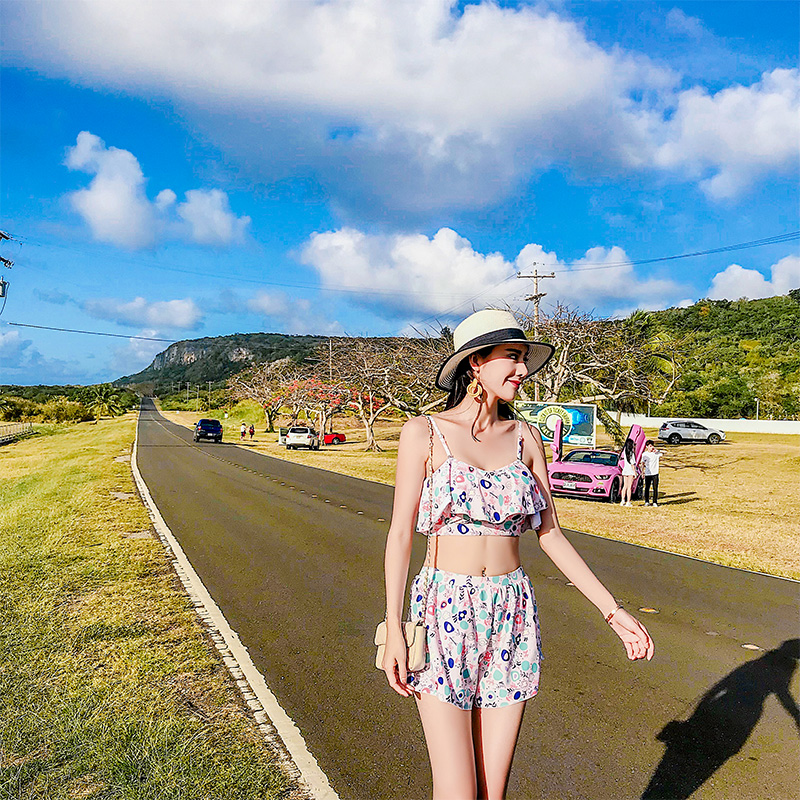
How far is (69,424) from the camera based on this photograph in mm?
67938

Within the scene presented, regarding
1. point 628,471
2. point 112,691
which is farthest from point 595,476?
point 112,691

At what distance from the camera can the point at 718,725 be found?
4.48 m

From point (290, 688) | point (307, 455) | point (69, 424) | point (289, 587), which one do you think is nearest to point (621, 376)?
point (307, 455)

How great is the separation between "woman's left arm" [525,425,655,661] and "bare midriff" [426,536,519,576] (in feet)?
0.75

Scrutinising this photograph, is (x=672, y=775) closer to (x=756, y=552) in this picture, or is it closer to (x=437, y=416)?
(x=437, y=416)

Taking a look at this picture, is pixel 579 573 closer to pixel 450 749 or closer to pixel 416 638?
pixel 416 638

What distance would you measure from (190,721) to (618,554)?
7.54 meters

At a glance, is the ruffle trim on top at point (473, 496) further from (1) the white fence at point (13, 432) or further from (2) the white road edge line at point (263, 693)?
(1) the white fence at point (13, 432)

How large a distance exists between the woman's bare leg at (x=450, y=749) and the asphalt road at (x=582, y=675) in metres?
1.28

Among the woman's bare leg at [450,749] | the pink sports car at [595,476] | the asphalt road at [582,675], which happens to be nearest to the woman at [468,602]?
the woman's bare leg at [450,749]

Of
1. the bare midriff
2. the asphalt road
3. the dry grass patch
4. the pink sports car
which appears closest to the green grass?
the asphalt road

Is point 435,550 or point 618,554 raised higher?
point 435,550

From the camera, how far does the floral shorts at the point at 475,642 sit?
101 inches

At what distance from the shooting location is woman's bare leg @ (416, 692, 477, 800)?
8.14 ft
